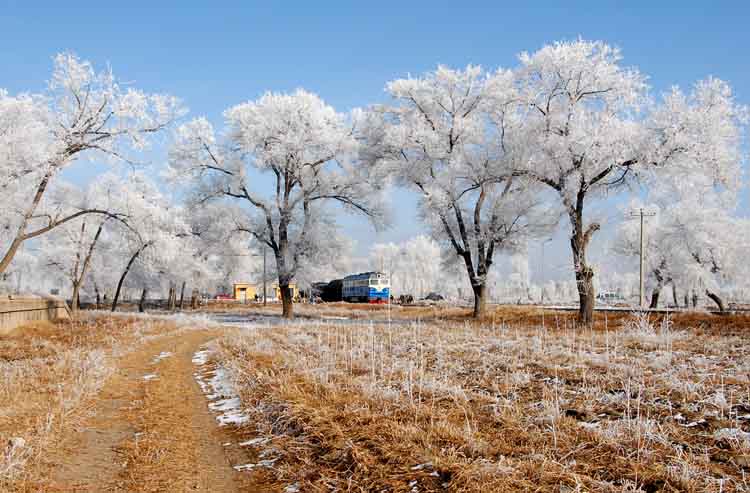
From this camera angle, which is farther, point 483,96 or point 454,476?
point 483,96

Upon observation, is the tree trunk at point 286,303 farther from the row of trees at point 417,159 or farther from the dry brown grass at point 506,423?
the dry brown grass at point 506,423

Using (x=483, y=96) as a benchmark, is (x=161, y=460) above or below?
below

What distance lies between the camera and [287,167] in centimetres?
3097

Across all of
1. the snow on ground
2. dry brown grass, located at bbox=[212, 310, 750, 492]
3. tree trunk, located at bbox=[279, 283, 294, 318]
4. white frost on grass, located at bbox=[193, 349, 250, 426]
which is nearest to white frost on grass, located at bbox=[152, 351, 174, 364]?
the snow on ground

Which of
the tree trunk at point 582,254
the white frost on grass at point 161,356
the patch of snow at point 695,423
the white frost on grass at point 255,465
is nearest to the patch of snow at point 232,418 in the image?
the white frost on grass at point 255,465

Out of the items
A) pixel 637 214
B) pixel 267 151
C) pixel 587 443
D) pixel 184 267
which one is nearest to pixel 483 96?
pixel 267 151

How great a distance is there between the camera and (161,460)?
588cm

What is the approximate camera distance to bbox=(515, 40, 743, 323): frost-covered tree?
19312mm

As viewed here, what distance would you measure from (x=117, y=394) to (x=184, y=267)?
44446 mm

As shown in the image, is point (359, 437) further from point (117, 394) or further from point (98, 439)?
point (117, 394)

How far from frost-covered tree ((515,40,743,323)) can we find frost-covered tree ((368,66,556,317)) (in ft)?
8.02

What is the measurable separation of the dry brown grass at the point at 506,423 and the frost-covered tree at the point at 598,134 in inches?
403

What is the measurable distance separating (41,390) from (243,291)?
10059 cm

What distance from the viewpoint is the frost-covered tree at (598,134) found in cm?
1931
